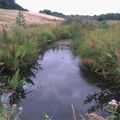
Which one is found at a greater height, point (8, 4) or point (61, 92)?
point (61, 92)

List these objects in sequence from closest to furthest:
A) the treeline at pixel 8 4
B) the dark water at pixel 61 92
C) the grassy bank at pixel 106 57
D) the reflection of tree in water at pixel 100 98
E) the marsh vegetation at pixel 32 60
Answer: the dark water at pixel 61 92
the reflection of tree in water at pixel 100 98
the marsh vegetation at pixel 32 60
the grassy bank at pixel 106 57
the treeline at pixel 8 4

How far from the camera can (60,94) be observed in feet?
27.2

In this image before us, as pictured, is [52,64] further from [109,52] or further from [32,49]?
[109,52]

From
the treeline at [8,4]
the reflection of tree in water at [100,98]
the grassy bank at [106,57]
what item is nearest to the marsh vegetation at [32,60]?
the grassy bank at [106,57]

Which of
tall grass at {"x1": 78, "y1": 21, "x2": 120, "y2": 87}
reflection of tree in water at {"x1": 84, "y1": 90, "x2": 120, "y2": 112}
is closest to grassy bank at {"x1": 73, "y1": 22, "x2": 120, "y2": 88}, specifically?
tall grass at {"x1": 78, "y1": 21, "x2": 120, "y2": 87}

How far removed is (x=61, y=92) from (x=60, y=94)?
6.9 inches

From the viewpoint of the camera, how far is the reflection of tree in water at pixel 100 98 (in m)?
7.48

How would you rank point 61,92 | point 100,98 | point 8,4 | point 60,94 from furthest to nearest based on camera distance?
1. point 8,4
2. point 61,92
3. point 60,94
4. point 100,98

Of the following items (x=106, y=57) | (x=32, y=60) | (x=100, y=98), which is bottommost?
(x=32, y=60)

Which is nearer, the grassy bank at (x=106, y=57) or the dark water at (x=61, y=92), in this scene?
the dark water at (x=61, y=92)

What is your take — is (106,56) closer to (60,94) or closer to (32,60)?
(60,94)

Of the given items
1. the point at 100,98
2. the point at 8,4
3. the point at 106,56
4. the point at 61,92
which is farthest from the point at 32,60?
the point at 8,4

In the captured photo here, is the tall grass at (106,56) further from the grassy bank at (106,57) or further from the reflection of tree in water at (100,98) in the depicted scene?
the reflection of tree in water at (100,98)

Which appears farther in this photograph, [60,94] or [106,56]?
[106,56]
